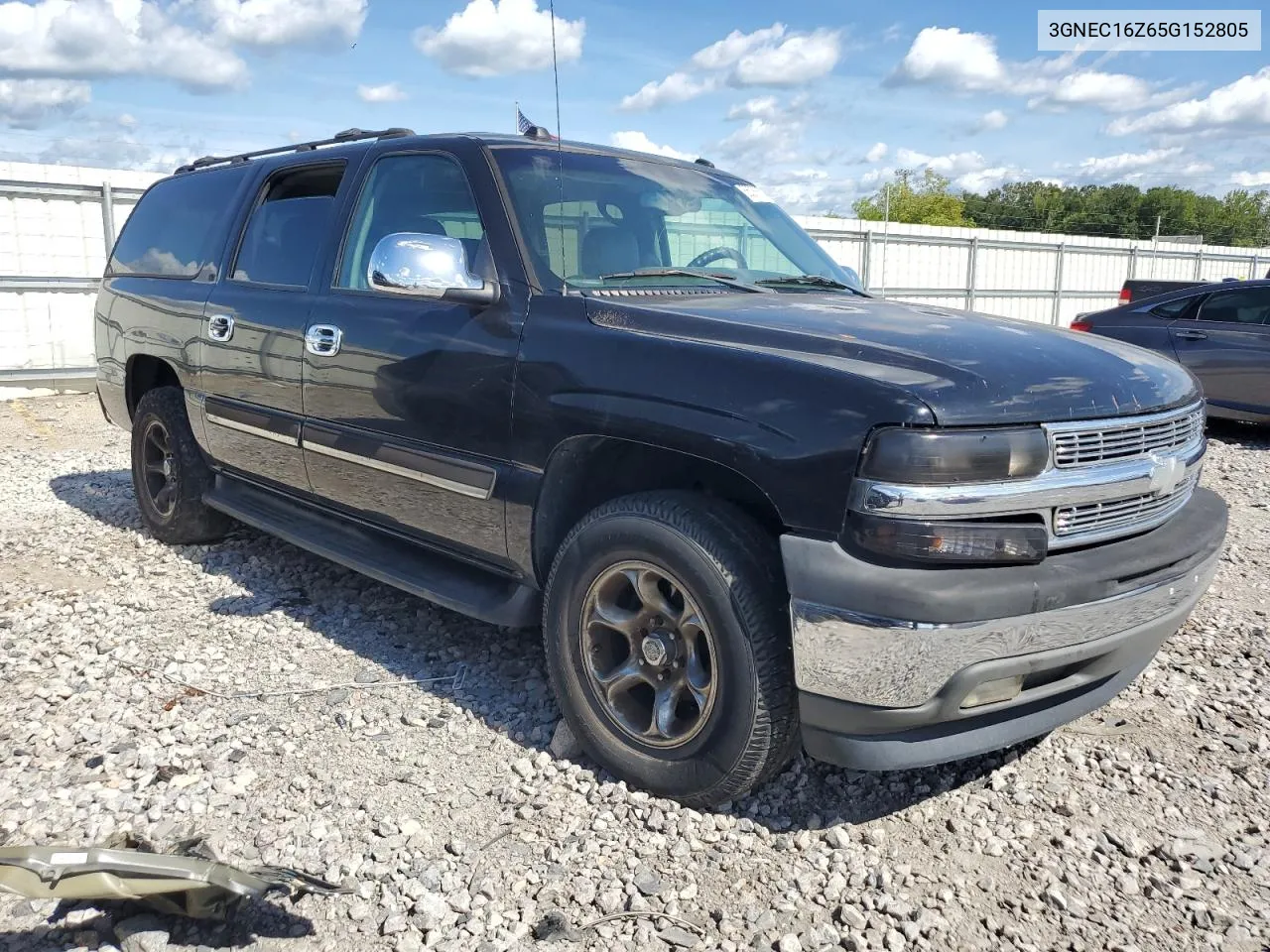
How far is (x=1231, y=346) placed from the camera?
8.67 m

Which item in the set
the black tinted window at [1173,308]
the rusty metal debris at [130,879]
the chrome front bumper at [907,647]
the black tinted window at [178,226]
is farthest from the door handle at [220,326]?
the black tinted window at [1173,308]

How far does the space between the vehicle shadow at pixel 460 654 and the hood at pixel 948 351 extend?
1231mm

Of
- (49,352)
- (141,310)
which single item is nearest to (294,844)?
(141,310)

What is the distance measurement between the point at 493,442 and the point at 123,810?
1.50 meters

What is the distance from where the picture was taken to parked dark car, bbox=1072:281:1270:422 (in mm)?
8570

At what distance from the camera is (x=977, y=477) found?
2.38 meters

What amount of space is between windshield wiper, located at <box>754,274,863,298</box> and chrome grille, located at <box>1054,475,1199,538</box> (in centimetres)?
145

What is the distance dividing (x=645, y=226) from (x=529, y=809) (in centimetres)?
208

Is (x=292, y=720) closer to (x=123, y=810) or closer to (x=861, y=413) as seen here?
(x=123, y=810)

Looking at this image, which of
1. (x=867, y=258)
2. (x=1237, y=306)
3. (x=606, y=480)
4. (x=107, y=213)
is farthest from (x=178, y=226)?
(x=867, y=258)

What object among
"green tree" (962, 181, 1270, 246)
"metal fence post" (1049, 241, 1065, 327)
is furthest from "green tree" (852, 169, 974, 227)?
"metal fence post" (1049, 241, 1065, 327)

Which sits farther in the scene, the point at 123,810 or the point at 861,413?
the point at 123,810

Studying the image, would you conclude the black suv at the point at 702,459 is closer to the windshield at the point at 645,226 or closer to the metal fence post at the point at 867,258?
the windshield at the point at 645,226

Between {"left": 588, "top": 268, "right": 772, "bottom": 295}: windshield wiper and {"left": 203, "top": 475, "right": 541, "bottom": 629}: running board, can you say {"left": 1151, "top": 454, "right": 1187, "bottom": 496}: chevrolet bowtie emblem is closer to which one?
{"left": 588, "top": 268, "right": 772, "bottom": 295}: windshield wiper
